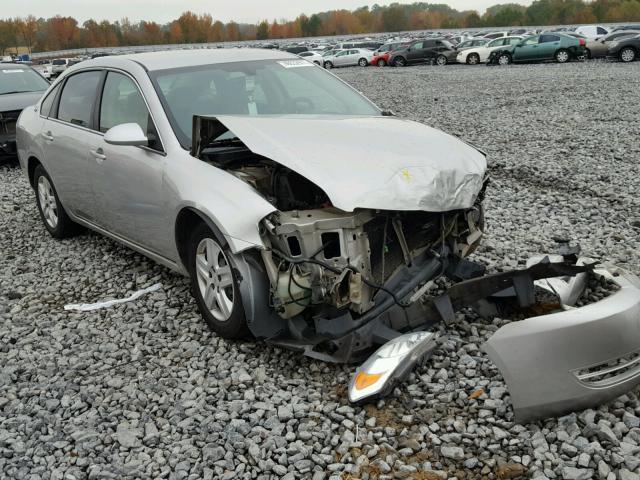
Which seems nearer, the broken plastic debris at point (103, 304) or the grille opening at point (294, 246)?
the grille opening at point (294, 246)

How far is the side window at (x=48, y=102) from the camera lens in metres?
6.10

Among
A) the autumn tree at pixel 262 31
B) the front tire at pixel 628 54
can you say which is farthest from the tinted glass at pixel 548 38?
the autumn tree at pixel 262 31

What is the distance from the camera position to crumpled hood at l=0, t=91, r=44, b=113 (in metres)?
10.4

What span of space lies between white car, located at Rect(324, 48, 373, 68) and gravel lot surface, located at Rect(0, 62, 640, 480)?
33565 millimetres

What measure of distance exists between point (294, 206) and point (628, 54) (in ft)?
84.3

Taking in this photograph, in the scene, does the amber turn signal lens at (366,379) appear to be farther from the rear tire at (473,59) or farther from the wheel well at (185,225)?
the rear tire at (473,59)

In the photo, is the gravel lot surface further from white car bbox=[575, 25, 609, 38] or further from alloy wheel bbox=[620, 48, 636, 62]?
white car bbox=[575, 25, 609, 38]

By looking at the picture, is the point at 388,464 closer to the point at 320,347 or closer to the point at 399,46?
the point at 320,347

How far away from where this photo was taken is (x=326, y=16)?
135 meters

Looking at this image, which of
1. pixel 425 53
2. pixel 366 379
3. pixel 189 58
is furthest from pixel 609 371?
pixel 425 53

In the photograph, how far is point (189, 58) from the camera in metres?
5.04

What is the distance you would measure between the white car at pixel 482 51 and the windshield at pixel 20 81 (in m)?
22.0

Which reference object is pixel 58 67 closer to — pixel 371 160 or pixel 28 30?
pixel 371 160

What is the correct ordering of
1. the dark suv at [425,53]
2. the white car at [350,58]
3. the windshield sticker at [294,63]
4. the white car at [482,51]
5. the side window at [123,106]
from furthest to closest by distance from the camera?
1. the white car at [350,58]
2. the dark suv at [425,53]
3. the white car at [482,51]
4. the windshield sticker at [294,63]
5. the side window at [123,106]
